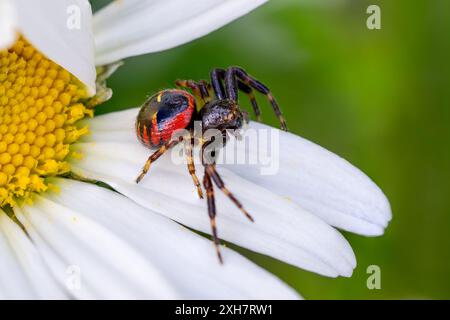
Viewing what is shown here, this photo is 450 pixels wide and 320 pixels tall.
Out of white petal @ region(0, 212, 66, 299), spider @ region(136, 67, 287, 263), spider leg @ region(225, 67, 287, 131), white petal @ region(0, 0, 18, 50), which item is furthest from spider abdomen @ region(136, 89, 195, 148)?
white petal @ region(0, 0, 18, 50)

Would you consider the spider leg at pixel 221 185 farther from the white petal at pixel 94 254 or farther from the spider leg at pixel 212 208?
the white petal at pixel 94 254

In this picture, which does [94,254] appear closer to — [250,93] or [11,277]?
[11,277]

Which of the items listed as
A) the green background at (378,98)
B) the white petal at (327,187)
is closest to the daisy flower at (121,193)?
the white petal at (327,187)

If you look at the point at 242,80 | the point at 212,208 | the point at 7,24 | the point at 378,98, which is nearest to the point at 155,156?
the point at 212,208

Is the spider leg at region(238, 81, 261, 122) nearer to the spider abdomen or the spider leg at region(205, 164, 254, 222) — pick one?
the spider abdomen

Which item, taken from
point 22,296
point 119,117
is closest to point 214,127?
point 119,117

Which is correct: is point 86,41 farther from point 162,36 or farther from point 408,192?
point 408,192
